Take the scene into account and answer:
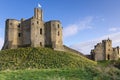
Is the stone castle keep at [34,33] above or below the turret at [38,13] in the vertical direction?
below

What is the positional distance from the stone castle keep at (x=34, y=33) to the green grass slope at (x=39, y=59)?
2771mm

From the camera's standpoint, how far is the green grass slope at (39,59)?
4910 centimetres

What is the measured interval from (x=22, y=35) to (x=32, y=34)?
2994 millimetres

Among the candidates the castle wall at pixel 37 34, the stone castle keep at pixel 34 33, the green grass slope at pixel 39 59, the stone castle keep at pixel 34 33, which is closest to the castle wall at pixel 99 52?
the stone castle keep at pixel 34 33

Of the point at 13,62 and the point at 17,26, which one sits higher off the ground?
the point at 17,26

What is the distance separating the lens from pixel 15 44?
199ft

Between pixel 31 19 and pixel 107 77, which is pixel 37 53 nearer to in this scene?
pixel 31 19

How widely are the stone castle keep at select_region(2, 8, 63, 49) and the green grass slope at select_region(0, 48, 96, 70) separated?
2771 millimetres

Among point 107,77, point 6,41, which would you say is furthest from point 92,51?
point 107,77

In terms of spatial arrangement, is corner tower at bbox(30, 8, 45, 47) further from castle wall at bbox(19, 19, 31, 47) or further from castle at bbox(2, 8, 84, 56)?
castle wall at bbox(19, 19, 31, 47)

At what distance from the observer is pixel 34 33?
59.5 m

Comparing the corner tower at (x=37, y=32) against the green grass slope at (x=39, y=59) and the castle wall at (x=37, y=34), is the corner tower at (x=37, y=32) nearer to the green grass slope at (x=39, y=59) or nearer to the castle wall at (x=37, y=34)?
the castle wall at (x=37, y=34)

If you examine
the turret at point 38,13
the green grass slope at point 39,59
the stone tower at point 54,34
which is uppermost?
the turret at point 38,13

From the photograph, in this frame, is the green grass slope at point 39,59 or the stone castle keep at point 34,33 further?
the stone castle keep at point 34,33
